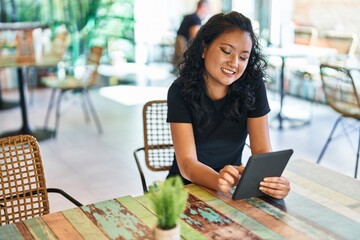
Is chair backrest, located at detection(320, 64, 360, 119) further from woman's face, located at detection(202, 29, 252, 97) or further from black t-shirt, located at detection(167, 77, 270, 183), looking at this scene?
woman's face, located at detection(202, 29, 252, 97)

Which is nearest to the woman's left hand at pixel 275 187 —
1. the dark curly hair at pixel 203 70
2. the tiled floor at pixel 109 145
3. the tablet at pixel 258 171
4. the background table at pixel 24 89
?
the tablet at pixel 258 171

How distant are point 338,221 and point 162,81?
242 inches

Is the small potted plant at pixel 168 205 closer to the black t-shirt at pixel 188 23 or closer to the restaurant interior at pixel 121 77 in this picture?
the restaurant interior at pixel 121 77

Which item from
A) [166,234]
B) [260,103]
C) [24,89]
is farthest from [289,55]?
[166,234]

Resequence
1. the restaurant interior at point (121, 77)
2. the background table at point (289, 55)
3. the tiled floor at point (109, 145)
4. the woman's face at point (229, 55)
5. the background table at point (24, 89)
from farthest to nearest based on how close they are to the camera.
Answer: the background table at point (289, 55), the background table at point (24, 89), the restaurant interior at point (121, 77), the tiled floor at point (109, 145), the woman's face at point (229, 55)

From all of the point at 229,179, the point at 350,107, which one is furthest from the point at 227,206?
the point at 350,107

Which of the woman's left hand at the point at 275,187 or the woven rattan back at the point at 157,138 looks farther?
the woven rattan back at the point at 157,138

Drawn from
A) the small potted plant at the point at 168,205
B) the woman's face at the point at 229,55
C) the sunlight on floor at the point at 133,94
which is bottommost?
the sunlight on floor at the point at 133,94

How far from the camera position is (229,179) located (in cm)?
146

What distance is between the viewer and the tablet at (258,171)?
1.37 metres

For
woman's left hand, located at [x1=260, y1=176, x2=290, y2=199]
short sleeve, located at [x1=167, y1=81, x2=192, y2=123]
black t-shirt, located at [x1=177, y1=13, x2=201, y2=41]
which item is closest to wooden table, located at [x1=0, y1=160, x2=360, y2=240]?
woman's left hand, located at [x1=260, y1=176, x2=290, y2=199]

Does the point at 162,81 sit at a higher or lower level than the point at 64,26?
lower

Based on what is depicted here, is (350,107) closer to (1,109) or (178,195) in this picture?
→ (178,195)

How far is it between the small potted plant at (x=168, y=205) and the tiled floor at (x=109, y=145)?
212cm
